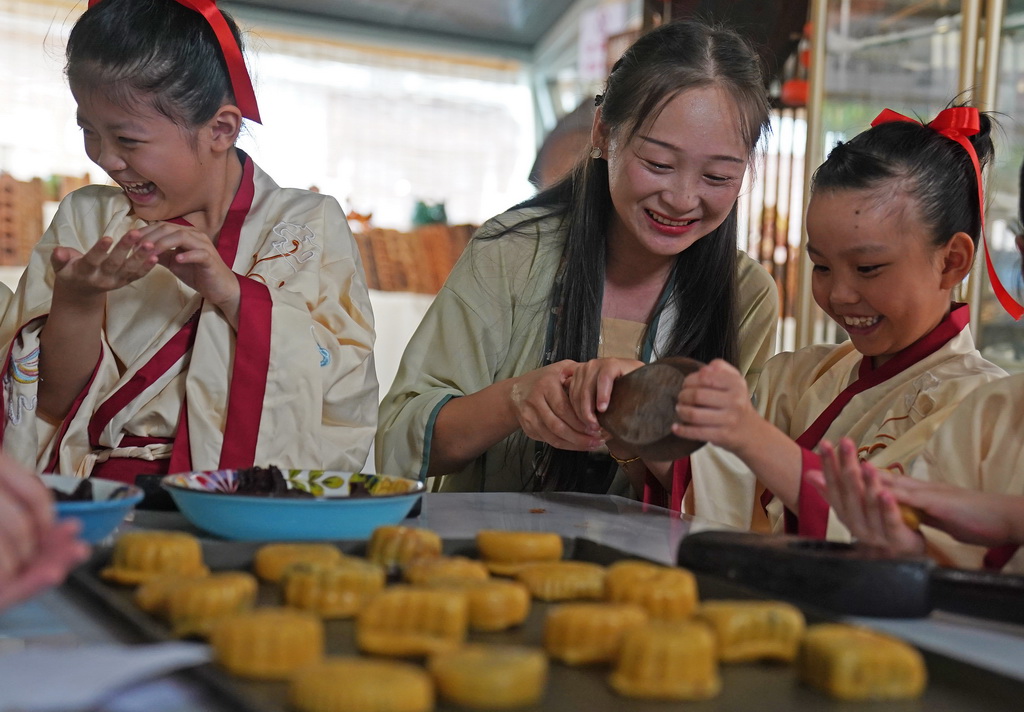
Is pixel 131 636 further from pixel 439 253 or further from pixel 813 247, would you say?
pixel 439 253

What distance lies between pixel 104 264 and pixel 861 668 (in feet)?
3.71

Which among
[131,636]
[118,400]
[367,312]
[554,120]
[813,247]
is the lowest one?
[131,636]

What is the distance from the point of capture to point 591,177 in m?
1.93

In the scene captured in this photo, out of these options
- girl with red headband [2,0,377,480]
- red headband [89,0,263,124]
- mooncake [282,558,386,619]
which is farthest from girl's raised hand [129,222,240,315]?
mooncake [282,558,386,619]

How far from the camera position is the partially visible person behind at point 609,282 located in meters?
1.70

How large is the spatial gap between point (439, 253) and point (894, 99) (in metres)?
3.02

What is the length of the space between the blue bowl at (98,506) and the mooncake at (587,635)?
0.42 m

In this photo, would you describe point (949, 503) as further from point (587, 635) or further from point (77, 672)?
point (77, 672)

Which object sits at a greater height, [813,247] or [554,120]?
[554,120]

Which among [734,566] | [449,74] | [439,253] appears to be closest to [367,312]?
[734,566]

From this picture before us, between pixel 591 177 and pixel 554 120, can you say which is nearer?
pixel 591 177

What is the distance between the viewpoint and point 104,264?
1.39 meters

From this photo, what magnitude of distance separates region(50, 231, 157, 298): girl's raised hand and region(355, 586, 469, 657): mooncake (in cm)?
87

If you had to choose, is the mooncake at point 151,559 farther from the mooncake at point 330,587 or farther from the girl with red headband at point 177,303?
the girl with red headband at point 177,303
